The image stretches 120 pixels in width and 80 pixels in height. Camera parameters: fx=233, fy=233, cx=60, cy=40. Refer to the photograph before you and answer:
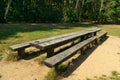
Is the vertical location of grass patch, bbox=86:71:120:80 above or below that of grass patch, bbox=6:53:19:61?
below

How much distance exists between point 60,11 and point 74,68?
18.0m

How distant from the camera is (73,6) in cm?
2647

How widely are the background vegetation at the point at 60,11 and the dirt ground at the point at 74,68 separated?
42.8 feet

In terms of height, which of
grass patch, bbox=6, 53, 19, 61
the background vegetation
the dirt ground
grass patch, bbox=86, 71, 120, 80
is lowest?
grass patch, bbox=86, 71, 120, 80

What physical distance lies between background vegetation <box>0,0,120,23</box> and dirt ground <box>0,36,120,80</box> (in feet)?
42.8

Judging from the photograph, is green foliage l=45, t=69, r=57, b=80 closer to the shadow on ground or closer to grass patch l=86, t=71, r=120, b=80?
the shadow on ground

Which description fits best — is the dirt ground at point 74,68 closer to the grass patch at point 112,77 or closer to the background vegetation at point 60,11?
the grass patch at point 112,77

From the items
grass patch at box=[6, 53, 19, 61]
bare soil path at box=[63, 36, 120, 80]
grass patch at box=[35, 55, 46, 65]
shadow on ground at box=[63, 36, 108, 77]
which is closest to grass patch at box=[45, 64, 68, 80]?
shadow on ground at box=[63, 36, 108, 77]

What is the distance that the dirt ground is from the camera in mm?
6113

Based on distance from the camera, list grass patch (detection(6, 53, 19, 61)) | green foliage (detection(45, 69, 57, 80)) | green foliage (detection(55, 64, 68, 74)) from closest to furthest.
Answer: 1. green foliage (detection(45, 69, 57, 80))
2. green foliage (detection(55, 64, 68, 74))
3. grass patch (detection(6, 53, 19, 61))

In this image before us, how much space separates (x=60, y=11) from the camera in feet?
80.4

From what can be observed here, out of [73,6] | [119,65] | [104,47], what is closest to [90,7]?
[73,6]

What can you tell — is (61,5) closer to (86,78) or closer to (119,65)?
(119,65)

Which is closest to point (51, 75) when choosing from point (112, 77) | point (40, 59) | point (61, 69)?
point (61, 69)
